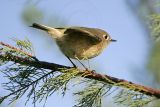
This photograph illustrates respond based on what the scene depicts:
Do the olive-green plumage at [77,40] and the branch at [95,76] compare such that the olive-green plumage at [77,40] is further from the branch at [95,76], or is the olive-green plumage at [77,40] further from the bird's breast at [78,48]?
the branch at [95,76]

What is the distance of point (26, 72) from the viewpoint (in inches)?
74.4

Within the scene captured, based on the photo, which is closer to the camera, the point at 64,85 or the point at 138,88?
the point at 138,88

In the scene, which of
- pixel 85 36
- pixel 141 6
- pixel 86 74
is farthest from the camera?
pixel 141 6

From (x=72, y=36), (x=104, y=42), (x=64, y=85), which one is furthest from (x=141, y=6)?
(x=64, y=85)

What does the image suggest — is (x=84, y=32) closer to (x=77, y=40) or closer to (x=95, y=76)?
(x=77, y=40)

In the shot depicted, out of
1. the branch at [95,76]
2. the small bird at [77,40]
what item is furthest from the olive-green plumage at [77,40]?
the branch at [95,76]

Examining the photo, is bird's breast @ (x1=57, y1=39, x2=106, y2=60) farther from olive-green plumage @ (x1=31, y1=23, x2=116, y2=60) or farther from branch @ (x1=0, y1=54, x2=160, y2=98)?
branch @ (x1=0, y1=54, x2=160, y2=98)

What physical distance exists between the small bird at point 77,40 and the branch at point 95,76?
90 cm

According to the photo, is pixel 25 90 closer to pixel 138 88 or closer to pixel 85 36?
pixel 138 88

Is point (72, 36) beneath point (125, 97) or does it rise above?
above

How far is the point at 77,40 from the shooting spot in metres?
2.86

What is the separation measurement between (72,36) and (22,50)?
104 centimetres

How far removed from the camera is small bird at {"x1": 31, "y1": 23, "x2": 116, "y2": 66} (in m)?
2.81

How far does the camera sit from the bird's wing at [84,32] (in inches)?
108
